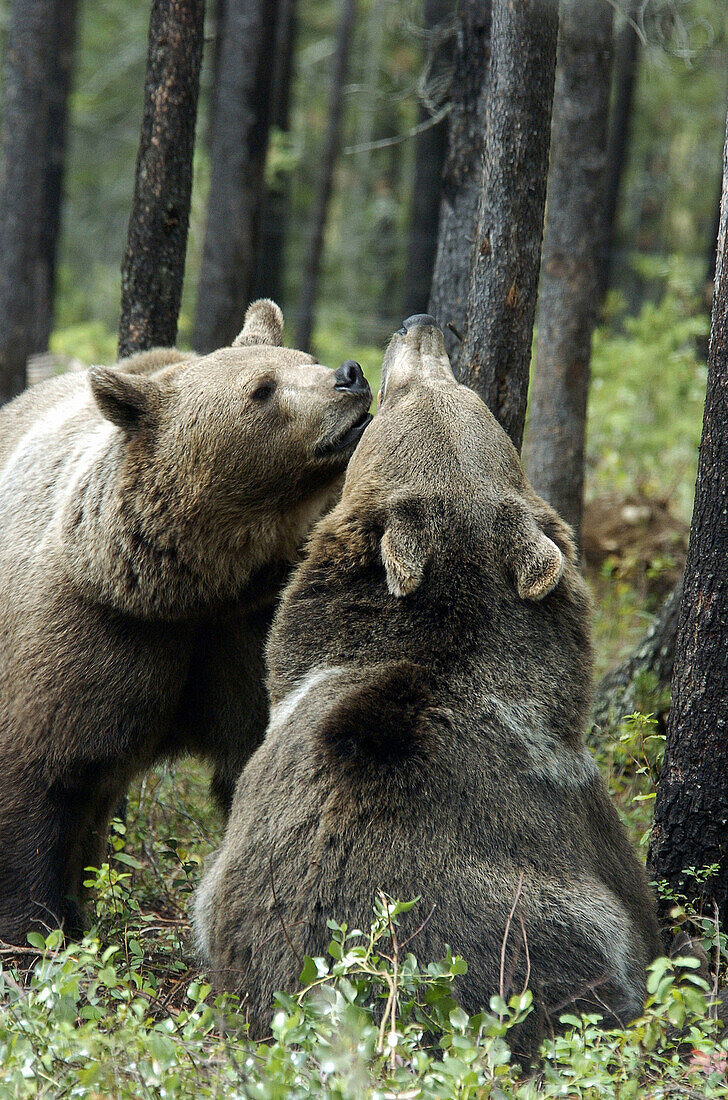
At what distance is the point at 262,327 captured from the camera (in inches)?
195

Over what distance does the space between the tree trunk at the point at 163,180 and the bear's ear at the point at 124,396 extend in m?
1.64

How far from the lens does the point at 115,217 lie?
31.3 meters

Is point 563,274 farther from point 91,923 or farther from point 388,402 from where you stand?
point 91,923

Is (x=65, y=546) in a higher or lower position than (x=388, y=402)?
lower

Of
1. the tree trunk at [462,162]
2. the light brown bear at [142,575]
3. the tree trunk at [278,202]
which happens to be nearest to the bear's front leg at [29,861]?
the light brown bear at [142,575]

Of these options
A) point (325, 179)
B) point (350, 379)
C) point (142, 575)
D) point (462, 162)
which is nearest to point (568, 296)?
point (462, 162)

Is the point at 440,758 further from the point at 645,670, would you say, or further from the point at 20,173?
the point at 20,173

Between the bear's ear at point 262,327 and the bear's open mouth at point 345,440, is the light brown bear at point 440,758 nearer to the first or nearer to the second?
the bear's open mouth at point 345,440

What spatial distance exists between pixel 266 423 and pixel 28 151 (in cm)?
676

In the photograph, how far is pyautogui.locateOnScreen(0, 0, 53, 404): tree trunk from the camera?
31.3 feet

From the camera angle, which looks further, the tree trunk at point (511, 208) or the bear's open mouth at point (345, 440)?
the tree trunk at point (511, 208)

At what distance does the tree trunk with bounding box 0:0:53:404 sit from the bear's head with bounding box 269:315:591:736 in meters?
7.01

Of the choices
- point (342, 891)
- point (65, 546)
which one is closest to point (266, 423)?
point (65, 546)

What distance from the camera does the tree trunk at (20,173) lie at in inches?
376
